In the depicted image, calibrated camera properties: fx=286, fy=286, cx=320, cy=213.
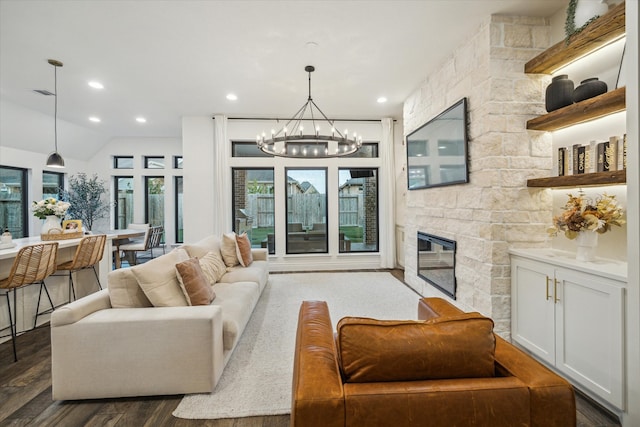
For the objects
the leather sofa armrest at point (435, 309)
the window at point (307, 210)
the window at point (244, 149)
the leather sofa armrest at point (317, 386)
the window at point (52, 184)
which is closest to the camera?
the leather sofa armrest at point (317, 386)

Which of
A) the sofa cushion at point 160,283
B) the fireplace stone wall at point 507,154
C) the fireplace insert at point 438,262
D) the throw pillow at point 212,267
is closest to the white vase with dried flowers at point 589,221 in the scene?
the fireplace stone wall at point 507,154

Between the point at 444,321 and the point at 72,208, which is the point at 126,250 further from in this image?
the point at 444,321

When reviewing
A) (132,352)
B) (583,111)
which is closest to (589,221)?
(583,111)

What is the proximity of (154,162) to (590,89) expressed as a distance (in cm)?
807

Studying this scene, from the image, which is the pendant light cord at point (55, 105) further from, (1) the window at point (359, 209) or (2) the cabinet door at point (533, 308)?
(2) the cabinet door at point (533, 308)

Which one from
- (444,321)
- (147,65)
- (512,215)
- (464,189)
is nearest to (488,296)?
(512,215)

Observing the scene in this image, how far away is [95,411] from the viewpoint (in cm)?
184

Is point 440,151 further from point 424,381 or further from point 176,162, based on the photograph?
point 176,162

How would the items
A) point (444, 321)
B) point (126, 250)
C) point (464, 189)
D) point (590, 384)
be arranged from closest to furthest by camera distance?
point (444, 321), point (590, 384), point (464, 189), point (126, 250)

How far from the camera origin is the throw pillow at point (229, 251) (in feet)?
13.0

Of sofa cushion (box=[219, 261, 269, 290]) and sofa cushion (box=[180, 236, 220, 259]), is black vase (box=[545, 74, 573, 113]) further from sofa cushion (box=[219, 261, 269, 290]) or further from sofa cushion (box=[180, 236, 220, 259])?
sofa cushion (box=[180, 236, 220, 259])

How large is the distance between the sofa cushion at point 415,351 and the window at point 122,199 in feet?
26.1

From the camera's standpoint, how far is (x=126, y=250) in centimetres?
575

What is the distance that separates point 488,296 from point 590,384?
907 mm
